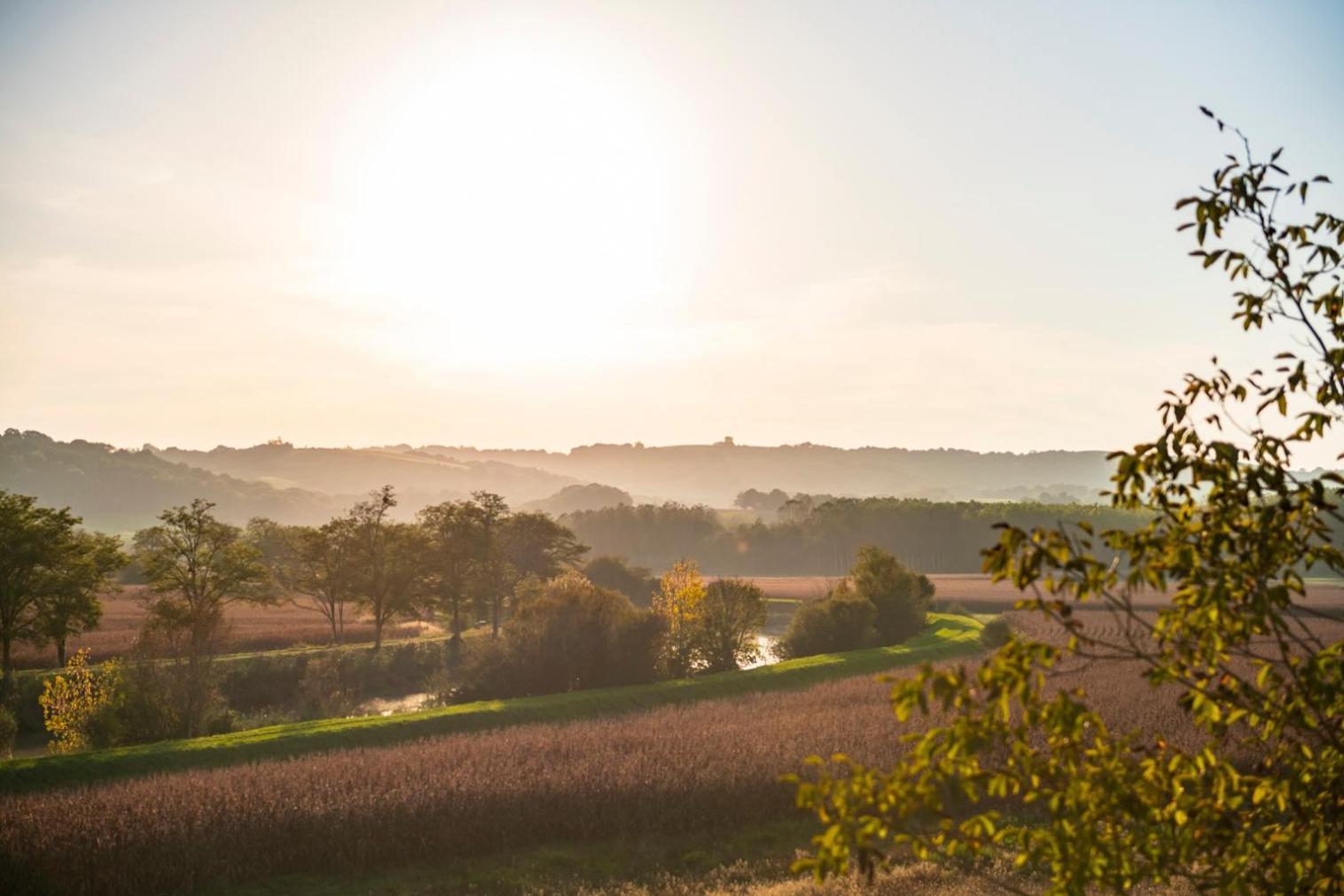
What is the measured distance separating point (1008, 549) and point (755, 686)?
3341 centimetres

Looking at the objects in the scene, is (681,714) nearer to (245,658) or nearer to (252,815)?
(252,815)

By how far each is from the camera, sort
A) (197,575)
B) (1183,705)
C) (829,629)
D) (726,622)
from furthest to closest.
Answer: (829,629)
(726,622)
(197,575)
(1183,705)

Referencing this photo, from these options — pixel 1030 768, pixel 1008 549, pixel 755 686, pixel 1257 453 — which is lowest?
pixel 755 686

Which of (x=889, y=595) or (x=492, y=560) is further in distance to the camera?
(x=492, y=560)

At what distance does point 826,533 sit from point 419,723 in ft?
322

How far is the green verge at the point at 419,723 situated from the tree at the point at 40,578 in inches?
527

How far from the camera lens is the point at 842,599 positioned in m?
47.2

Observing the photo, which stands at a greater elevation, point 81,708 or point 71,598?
point 71,598

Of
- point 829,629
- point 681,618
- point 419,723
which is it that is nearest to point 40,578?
point 419,723

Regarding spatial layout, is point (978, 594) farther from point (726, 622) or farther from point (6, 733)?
point (6, 733)

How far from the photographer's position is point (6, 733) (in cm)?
2791

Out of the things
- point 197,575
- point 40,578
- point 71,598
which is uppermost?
point 40,578

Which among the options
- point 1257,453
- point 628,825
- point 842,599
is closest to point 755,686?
point 842,599

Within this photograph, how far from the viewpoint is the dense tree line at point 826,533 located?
115 meters
